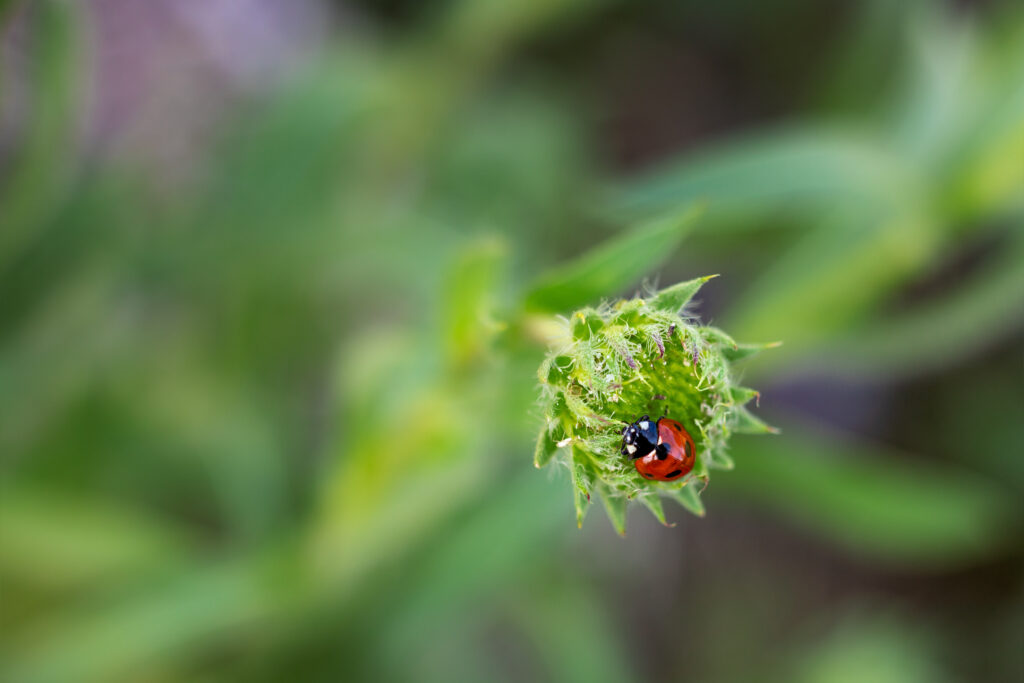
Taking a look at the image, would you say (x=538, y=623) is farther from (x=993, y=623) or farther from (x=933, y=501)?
(x=993, y=623)

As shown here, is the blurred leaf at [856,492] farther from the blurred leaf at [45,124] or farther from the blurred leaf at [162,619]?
the blurred leaf at [45,124]

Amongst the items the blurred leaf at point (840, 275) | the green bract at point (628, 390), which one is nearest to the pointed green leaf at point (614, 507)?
the green bract at point (628, 390)

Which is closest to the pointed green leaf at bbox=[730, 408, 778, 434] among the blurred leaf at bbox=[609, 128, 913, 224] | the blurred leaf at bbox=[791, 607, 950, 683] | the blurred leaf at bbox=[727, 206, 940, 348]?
the blurred leaf at bbox=[609, 128, 913, 224]

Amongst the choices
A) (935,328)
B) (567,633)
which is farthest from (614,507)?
(567,633)

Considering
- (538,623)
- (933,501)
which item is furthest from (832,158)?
(538,623)

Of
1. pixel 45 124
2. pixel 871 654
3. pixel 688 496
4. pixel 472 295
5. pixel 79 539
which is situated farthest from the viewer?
pixel 871 654

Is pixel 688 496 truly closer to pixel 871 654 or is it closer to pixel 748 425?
pixel 748 425
